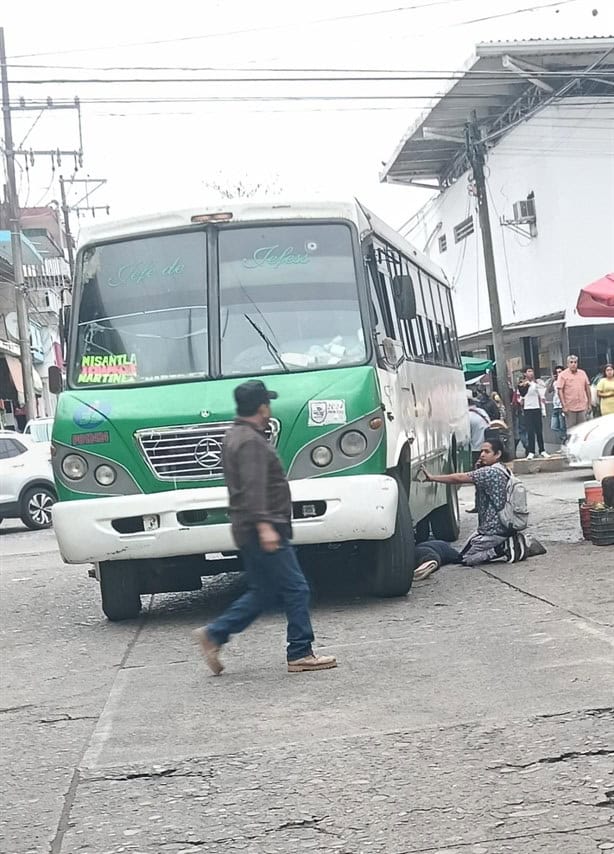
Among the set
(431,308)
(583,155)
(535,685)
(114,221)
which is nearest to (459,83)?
(583,155)

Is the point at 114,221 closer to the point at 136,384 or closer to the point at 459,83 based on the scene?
the point at 136,384

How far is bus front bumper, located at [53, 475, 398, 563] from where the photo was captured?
336 inches

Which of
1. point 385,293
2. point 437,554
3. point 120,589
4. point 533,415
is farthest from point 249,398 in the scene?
point 533,415

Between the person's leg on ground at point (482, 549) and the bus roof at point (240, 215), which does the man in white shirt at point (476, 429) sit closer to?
the person's leg on ground at point (482, 549)

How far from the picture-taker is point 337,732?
18.3ft

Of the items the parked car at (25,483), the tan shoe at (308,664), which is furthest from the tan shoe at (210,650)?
the parked car at (25,483)

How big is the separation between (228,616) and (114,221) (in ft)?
12.1

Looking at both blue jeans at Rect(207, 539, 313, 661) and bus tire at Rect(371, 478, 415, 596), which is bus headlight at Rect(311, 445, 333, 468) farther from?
blue jeans at Rect(207, 539, 313, 661)

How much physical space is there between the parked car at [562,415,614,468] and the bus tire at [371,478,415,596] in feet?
30.0

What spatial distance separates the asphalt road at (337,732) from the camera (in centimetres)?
434

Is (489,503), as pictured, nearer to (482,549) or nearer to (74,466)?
(482,549)

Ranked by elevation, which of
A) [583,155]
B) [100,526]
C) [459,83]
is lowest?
[100,526]

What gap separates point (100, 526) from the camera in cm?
861

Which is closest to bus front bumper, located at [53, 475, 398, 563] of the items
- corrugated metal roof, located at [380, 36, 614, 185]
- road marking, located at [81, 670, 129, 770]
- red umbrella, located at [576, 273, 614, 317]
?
road marking, located at [81, 670, 129, 770]
